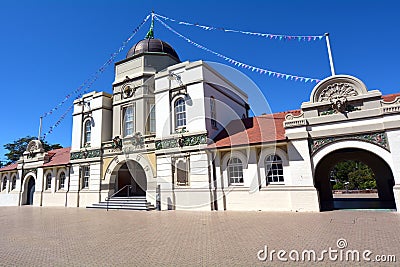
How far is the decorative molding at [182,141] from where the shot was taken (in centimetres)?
1474

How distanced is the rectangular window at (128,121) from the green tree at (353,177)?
819 inches

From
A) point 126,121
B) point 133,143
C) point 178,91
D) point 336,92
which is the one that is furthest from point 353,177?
point 126,121

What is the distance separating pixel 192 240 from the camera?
276 inches

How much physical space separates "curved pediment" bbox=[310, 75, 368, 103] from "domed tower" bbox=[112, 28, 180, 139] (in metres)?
10.8

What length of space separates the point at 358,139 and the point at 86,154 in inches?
707

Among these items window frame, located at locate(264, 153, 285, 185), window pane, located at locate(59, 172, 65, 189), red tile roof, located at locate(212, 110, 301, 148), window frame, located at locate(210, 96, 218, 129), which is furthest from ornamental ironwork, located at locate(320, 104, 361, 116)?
window pane, located at locate(59, 172, 65, 189)

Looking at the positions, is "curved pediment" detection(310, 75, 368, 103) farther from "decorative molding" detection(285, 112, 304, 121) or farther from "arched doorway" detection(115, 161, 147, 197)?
"arched doorway" detection(115, 161, 147, 197)

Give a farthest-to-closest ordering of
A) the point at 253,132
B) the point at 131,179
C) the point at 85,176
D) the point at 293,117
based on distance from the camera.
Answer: the point at 131,179 → the point at 85,176 → the point at 253,132 → the point at 293,117

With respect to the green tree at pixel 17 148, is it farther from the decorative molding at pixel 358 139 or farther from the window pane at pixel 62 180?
the decorative molding at pixel 358 139

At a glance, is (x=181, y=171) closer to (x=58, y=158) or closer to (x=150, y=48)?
(x=150, y=48)

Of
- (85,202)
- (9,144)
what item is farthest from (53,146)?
(85,202)

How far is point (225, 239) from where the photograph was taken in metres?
6.98

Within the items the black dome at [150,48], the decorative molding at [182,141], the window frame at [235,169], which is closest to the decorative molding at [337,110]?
the window frame at [235,169]

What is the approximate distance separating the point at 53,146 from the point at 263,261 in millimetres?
46353
